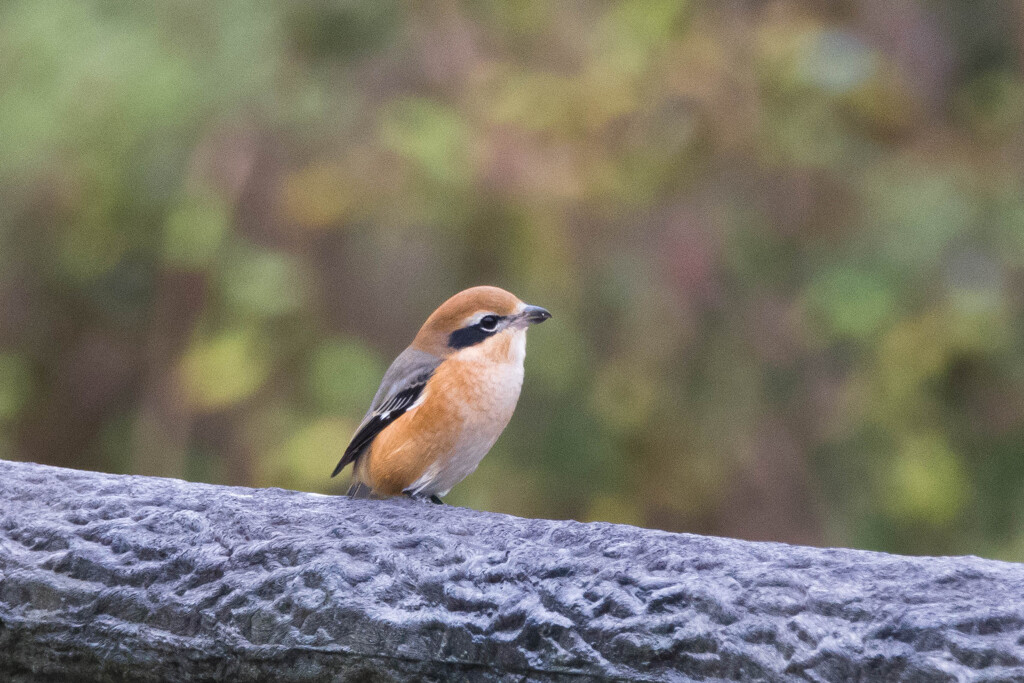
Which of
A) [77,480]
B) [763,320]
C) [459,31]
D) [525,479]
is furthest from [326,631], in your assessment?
[459,31]

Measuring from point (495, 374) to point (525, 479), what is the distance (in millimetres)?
1436

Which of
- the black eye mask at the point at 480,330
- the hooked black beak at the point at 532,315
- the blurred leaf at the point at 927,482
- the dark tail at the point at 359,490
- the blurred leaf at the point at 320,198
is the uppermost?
the blurred leaf at the point at 320,198

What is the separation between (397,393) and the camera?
7.30 ft

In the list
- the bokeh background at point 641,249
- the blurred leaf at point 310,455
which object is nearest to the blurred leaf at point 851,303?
the bokeh background at point 641,249

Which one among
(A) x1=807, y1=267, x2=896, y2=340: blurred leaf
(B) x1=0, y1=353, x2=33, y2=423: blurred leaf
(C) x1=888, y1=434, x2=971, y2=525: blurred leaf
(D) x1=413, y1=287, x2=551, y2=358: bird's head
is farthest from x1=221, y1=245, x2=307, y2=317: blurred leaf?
(C) x1=888, y1=434, x2=971, y2=525: blurred leaf

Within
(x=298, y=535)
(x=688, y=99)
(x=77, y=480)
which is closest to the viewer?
(x=298, y=535)

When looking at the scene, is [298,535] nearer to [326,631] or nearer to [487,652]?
[326,631]

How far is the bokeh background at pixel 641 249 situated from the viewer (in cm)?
345

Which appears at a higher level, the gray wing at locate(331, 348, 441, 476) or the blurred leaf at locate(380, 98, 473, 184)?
the blurred leaf at locate(380, 98, 473, 184)

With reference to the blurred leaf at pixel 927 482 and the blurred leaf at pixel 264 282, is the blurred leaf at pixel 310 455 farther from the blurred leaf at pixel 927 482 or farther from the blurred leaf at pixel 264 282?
the blurred leaf at pixel 927 482

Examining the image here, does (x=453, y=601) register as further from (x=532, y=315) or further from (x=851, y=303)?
(x=851, y=303)

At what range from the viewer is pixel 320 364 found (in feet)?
11.7

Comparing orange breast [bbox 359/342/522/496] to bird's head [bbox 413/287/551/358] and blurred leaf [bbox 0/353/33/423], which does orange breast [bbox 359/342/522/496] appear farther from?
blurred leaf [bbox 0/353/33/423]

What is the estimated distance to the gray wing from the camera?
7.23ft
